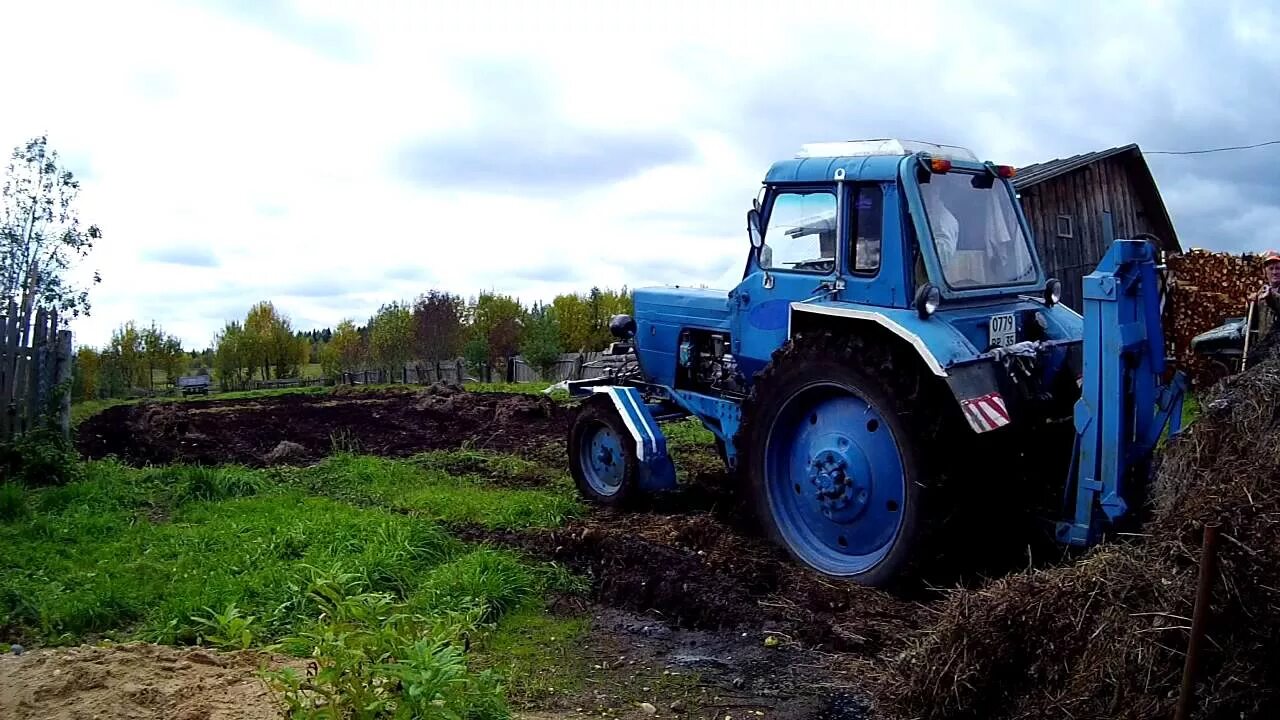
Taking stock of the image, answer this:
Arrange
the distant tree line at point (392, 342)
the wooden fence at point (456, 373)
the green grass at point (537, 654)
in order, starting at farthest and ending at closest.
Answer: the distant tree line at point (392, 342)
the wooden fence at point (456, 373)
the green grass at point (537, 654)

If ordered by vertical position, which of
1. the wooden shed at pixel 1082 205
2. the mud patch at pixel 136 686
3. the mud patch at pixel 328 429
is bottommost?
the mud patch at pixel 136 686

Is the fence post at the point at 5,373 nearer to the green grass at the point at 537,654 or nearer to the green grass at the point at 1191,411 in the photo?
the green grass at the point at 537,654

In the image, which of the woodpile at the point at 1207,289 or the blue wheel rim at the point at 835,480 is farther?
the woodpile at the point at 1207,289

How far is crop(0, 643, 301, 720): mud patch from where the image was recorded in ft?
12.2

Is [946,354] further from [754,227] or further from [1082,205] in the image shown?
[1082,205]

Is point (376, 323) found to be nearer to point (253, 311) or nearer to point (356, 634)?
point (253, 311)

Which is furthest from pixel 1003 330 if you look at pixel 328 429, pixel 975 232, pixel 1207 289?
pixel 328 429

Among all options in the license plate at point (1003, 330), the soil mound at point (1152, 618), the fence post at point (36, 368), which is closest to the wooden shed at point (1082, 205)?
the license plate at point (1003, 330)

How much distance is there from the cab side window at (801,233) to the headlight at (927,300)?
0.78 meters

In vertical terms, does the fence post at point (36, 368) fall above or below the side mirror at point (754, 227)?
below

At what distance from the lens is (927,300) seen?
582 centimetres

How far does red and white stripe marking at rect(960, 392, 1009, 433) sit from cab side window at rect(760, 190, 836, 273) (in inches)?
57.4

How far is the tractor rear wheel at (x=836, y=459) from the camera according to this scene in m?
5.61

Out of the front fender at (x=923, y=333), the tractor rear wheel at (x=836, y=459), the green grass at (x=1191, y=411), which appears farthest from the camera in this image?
the tractor rear wheel at (x=836, y=459)
